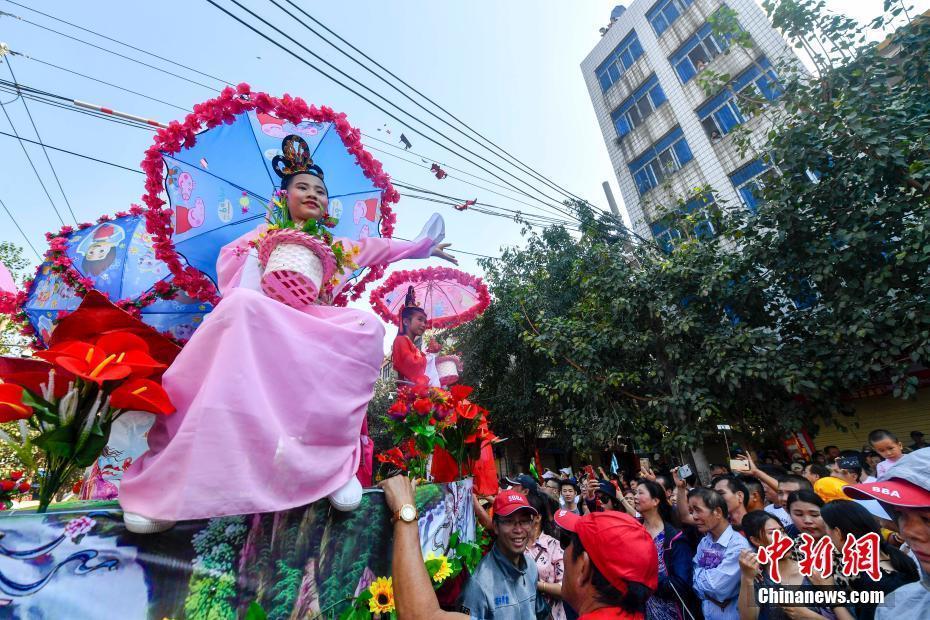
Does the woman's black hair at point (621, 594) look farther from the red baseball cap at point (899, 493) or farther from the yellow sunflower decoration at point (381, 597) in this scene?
the red baseball cap at point (899, 493)

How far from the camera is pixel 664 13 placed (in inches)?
610

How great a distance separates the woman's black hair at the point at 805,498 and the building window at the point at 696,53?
48.7ft

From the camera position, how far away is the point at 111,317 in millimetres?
1629

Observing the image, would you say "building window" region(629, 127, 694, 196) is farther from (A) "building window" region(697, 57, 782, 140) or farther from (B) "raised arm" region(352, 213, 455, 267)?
(B) "raised arm" region(352, 213, 455, 267)

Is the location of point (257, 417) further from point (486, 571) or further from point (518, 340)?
point (518, 340)

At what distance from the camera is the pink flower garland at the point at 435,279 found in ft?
18.9

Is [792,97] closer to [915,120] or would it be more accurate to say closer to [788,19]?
[788,19]

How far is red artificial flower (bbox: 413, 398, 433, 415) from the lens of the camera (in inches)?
99.3

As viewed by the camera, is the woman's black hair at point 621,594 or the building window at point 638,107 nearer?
the woman's black hair at point 621,594

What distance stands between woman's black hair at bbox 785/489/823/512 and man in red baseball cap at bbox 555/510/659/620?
214 cm

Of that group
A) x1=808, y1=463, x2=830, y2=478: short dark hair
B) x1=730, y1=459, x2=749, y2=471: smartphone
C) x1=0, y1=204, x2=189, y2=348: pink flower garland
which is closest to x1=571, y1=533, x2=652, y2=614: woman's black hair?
x1=730, y1=459, x2=749, y2=471: smartphone

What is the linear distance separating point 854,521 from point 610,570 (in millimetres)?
Result: 2013

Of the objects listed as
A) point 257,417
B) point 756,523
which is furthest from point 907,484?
point 257,417

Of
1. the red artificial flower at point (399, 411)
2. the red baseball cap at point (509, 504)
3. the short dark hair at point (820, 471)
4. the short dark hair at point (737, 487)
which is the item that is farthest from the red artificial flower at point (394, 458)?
the short dark hair at point (820, 471)
